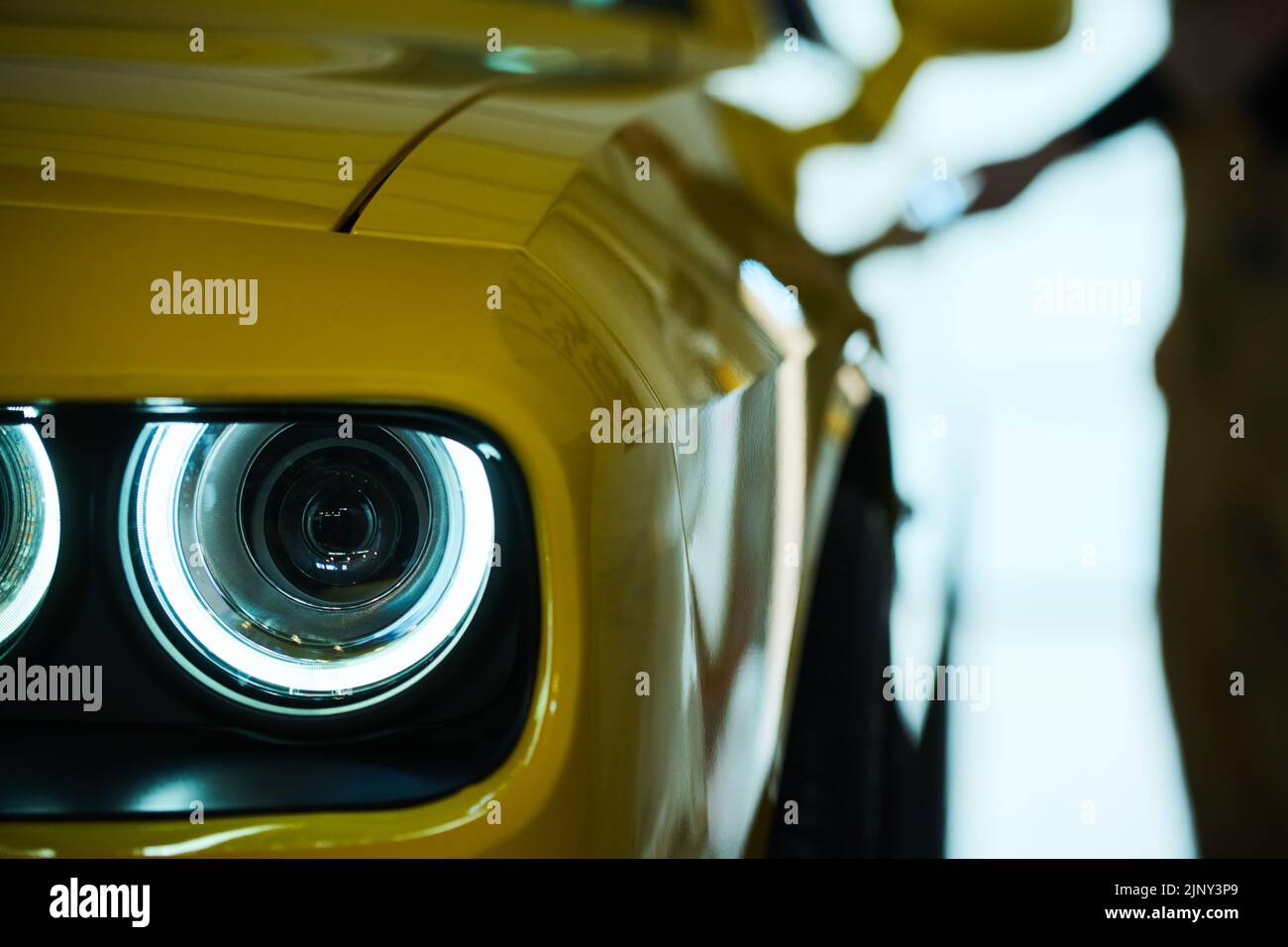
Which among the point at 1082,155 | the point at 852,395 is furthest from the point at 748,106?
the point at 1082,155

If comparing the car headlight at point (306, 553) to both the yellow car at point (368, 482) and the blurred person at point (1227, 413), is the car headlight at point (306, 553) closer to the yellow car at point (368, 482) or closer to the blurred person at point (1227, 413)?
the yellow car at point (368, 482)

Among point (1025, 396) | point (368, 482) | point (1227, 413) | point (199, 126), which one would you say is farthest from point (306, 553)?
point (1227, 413)

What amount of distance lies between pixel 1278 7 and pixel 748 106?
131cm

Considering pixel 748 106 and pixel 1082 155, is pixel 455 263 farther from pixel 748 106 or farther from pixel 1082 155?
pixel 1082 155

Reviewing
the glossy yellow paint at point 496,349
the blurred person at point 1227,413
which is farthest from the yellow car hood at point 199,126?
the blurred person at point 1227,413

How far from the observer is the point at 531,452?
0.68 meters

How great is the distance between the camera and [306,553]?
76 cm

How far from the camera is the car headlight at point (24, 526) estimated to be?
2.35 ft

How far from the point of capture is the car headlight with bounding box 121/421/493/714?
0.73m

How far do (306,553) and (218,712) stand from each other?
0.39 feet

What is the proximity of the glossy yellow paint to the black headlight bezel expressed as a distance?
1cm

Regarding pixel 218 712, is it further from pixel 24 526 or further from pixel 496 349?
pixel 496 349

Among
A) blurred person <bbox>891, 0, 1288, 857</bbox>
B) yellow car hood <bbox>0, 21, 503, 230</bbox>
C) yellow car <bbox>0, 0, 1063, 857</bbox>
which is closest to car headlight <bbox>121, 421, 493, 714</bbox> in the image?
yellow car <bbox>0, 0, 1063, 857</bbox>

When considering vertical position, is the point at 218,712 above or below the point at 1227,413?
below
